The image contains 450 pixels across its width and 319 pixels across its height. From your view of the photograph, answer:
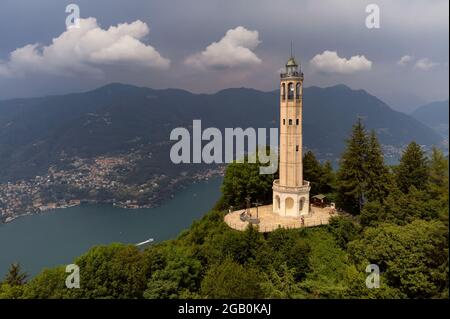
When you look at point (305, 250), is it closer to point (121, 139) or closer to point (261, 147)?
point (261, 147)

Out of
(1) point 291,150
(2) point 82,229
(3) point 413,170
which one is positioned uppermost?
(1) point 291,150

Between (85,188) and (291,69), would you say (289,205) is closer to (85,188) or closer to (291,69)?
(291,69)

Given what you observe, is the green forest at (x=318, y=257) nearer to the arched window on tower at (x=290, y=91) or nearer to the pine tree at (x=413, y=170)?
the pine tree at (x=413, y=170)

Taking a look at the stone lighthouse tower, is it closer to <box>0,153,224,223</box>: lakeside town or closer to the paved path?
the paved path

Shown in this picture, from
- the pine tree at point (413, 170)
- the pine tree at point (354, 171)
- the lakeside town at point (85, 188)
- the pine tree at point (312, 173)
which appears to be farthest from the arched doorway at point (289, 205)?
the lakeside town at point (85, 188)

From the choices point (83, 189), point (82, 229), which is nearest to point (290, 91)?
point (82, 229)

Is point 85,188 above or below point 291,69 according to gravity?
below

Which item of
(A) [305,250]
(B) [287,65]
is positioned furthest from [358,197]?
(B) [287,65]

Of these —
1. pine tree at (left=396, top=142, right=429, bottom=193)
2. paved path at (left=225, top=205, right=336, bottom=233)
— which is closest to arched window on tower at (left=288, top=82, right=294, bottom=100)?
paved path at (left=225, top=205, right=336, bottom=233)

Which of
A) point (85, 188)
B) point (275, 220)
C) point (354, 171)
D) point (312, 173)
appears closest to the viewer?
point (275, 220)
